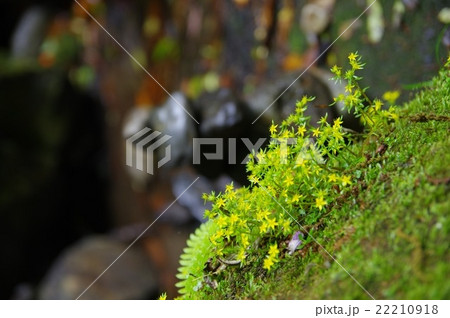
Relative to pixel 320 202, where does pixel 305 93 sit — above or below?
above

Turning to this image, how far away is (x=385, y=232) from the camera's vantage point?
66 cm

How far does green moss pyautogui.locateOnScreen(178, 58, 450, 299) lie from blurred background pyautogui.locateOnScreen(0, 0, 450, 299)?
0.82 m

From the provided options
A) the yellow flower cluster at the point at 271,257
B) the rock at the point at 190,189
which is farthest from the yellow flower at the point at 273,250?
the rock at the point at 190,189

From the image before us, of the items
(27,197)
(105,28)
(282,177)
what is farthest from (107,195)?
(282,177)

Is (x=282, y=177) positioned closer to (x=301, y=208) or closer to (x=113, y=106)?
(x=301, y=208)

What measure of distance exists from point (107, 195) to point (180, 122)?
1.37 meters

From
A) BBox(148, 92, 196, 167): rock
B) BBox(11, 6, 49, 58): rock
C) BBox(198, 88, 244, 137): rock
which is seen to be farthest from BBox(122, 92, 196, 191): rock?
BBox(11, 6, 49, 58): rock

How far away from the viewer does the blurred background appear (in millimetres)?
2115

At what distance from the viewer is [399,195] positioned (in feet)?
2.28

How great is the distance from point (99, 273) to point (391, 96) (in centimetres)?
200

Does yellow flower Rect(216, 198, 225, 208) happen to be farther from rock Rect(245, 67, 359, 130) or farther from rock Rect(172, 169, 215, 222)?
rock Rect(172, 169, 215, 222)

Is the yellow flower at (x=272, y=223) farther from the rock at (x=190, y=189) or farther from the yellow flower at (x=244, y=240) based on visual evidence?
the rock at (x=190, y=189)

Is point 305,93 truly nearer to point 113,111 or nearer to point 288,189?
point 288,189

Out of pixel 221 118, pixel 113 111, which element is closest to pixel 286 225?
pixel 221 118
